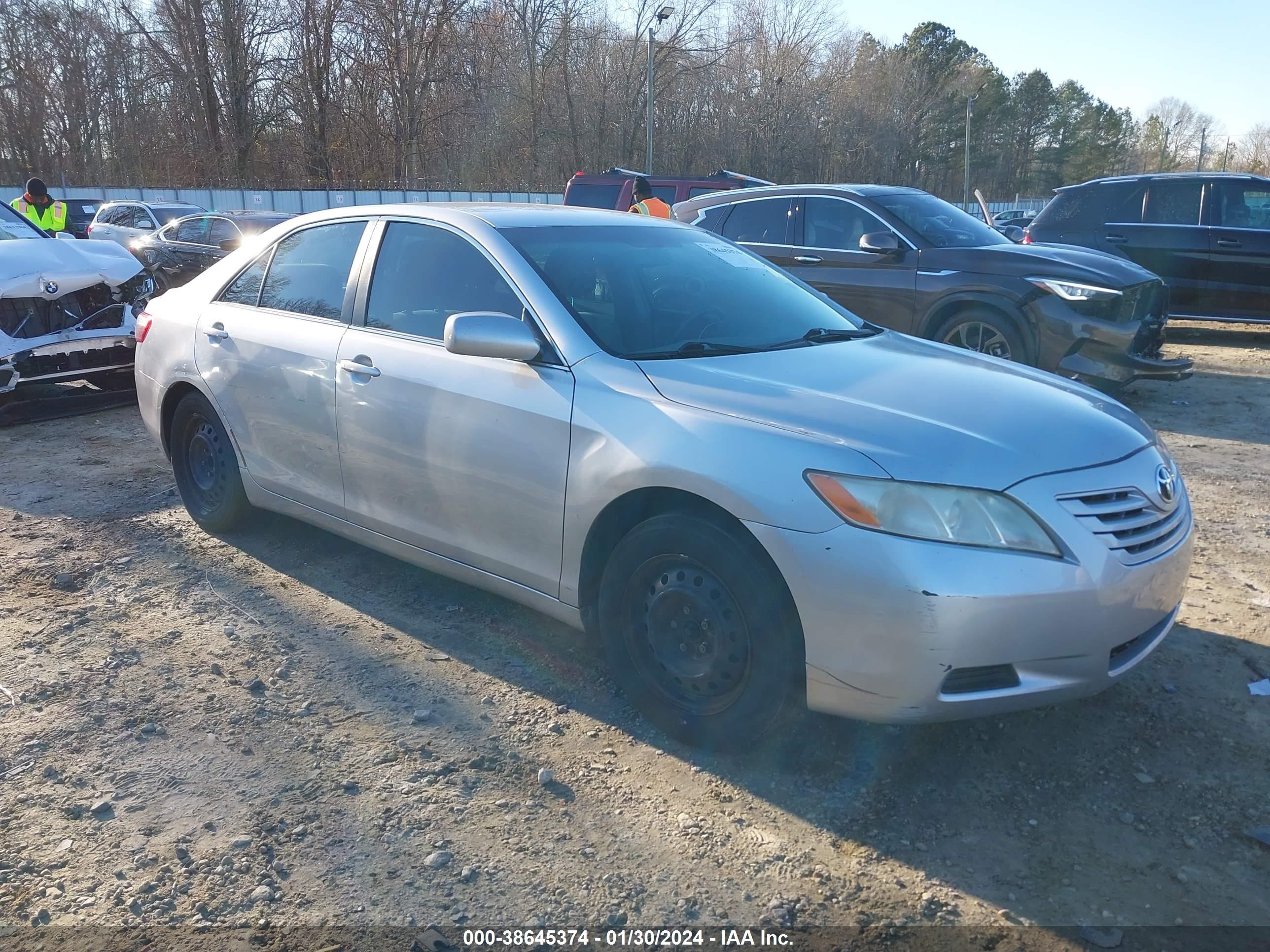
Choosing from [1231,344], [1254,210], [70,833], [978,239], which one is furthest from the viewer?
[1231,344]

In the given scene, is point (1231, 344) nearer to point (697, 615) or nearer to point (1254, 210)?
point (1254, 210)

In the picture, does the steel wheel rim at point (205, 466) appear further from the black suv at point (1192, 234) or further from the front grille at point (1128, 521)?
the black suv at point (1192, 234)

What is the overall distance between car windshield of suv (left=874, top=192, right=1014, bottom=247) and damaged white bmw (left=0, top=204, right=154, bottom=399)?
626 cm

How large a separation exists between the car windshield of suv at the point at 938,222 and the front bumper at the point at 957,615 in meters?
5.62

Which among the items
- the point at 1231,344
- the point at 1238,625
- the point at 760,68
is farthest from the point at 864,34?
the point at 1238,625

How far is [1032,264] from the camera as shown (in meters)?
7.51

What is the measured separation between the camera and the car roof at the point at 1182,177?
10.8m

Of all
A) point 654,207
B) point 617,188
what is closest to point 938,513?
point 654,207

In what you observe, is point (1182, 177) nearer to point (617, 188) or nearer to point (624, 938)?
point (617, 188)

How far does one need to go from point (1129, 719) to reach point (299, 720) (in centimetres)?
280

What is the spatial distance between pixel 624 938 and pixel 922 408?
5.72 ft

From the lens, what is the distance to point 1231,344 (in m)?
11.6

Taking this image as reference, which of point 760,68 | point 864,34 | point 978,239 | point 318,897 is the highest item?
point 864,34

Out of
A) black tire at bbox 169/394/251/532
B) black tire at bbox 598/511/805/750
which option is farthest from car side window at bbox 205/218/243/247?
black tire at bbox 598/511/805/750
